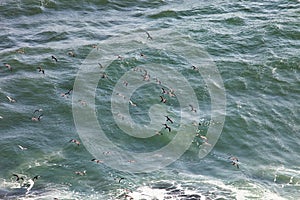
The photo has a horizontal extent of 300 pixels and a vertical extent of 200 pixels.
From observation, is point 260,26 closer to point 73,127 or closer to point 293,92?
point 293,92

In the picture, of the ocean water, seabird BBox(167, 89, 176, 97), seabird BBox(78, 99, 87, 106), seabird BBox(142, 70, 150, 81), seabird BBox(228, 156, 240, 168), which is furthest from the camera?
seabird BBox(142, 70, 150, 81)

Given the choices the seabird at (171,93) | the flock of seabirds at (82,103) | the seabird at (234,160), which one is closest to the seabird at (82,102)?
the flock of seabirds at (82,103)

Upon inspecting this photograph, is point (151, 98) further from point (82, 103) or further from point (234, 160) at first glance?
point (234, 160)

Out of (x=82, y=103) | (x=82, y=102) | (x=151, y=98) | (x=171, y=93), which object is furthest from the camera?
(x=171, y=93)

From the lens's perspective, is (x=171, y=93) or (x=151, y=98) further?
(x=171, y=93)

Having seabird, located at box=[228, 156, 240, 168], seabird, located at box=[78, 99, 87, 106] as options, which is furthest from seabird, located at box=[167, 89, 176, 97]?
seabird, located at box=[228, 156, 240, 168]

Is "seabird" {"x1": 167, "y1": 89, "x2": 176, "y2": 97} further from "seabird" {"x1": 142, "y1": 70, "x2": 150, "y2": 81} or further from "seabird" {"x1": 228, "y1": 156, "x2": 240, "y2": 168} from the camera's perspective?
"seabird" {"x1": 228, "y1": 156, "x2": 240, "y2": 168}

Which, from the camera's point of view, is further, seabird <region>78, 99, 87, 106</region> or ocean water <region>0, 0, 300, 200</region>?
seabird <region>78, 99, 87, 106</region>

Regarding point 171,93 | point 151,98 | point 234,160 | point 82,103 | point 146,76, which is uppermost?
point 146,76

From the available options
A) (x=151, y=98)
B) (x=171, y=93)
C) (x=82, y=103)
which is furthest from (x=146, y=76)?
(x=82, y=103)

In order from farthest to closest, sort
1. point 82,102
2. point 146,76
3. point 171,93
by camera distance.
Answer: point 146,76 → point 171,93 → point 82,102

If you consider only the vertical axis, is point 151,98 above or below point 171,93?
below
